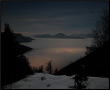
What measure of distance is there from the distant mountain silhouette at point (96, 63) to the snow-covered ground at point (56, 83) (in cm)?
13

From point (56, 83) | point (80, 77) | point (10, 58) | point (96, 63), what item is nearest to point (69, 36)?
point (96, 63)

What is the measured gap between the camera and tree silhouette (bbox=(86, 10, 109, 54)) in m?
3.36

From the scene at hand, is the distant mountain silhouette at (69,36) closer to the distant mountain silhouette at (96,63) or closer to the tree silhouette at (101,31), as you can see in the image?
the tree silhouette at (101,31)

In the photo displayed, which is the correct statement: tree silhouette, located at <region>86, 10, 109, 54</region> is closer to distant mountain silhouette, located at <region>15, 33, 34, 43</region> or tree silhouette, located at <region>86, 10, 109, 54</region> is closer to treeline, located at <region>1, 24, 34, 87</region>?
distant mountain silhouette, located at <region>15, 33, 34, 43</region>

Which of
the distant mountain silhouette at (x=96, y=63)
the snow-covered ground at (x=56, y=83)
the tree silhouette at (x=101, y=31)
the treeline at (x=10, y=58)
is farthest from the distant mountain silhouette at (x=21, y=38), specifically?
the tree silhouette at (x=101, y=31)

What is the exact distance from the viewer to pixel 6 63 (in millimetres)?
3139

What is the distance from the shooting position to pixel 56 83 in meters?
3.25

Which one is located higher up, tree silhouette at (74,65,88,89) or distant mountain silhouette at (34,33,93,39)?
distant mountain silhouette at (34,33,93,39)

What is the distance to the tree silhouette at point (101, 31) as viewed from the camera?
3.36 metres

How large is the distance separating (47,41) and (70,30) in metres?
0.60

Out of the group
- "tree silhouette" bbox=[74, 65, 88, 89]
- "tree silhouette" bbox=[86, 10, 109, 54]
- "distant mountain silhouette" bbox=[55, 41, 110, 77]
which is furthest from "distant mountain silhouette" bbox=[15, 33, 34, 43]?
"tree silhouette" bbox=[86, 10, 109, 54]

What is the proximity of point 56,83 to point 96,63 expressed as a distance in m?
0.99

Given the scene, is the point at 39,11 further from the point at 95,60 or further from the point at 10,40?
the point at 95,60

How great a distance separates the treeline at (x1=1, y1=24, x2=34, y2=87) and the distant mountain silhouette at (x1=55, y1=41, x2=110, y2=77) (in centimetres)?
116
